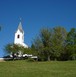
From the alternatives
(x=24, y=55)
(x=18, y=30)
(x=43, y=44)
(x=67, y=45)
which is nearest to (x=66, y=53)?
(x=67, y=45)

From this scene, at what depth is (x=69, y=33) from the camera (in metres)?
82.2

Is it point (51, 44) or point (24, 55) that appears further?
point (24, 55)

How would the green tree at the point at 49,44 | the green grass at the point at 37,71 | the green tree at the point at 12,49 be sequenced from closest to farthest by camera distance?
the green grass at the point at 37,71 < the green tree at the point at 49,44 < the green tree at the point at 12,49

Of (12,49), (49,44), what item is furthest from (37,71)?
(12,49)

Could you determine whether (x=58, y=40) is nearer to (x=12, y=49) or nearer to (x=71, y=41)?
(x=71, y=41)

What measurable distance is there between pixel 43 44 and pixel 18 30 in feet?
210

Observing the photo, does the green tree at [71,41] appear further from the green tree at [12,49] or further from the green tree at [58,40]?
the green tree at [12,49]

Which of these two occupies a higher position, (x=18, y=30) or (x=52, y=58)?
(x=18, y=30)

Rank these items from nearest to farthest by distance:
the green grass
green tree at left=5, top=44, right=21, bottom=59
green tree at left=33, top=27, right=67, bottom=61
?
1. the green grass
2. green tree at left=33, top=27, right=67, bottom=61
3. green tree at left=5, top=44, right=21, bottom=59

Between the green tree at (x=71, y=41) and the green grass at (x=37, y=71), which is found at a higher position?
the green tree at (x=71, y=41)

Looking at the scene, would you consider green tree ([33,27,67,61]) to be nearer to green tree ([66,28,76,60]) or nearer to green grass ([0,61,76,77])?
green tree ([66,28,76,60])

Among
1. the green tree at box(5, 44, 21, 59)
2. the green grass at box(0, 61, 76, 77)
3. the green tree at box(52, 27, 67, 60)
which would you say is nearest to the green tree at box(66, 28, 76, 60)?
the green tree at box(52, 27, 67, 60)

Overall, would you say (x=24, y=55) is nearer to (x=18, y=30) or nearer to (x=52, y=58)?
(x=52, y=58)

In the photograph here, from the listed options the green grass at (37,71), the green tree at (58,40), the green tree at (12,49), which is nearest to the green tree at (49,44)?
the green tree at (58,40)
